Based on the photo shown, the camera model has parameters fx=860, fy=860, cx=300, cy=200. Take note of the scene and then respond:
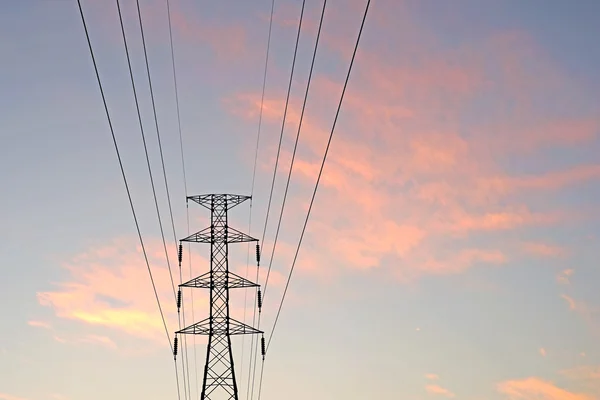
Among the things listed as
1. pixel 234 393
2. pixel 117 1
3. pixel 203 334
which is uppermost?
pixel 203 334

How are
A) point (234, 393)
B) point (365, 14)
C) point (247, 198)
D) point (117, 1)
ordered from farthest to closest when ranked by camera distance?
1. point (247, 198)
2. point (234, 393)
3. point (117, 1)
4. point (365, 14)

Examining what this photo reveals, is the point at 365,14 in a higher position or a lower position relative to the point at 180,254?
lower

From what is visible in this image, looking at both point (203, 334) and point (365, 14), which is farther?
point (203, 334)

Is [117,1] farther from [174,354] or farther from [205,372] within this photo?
[174,354]

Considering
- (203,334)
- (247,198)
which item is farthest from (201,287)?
(247,198)

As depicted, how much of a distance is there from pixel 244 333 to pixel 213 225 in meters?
9.74

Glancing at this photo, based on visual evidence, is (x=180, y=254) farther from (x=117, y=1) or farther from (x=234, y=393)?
(x=117, y=1)

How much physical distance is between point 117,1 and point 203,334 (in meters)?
43.3

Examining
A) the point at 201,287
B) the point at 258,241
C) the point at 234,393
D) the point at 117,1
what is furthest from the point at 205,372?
the point at 117,1

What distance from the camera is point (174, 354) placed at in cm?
6806

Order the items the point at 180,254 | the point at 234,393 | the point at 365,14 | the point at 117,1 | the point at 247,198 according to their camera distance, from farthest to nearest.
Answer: the point at 180,254
the point at 247,198
the point at 234,393
the point at 117,1
the point at 365,14


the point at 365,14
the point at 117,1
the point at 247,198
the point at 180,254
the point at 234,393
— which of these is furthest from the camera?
the point at 180,254

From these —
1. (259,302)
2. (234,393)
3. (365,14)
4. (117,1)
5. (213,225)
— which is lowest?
(365,14)

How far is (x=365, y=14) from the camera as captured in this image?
61.5 feet
